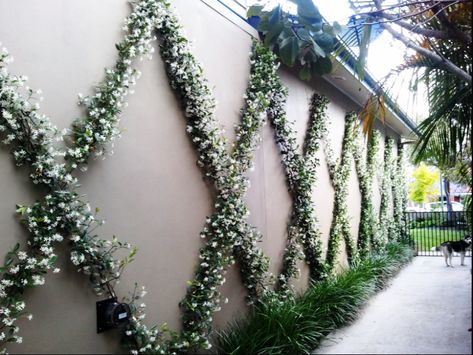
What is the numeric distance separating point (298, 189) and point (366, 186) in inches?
152

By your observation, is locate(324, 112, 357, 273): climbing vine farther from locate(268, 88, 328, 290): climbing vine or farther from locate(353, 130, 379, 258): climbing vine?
locate(268, 88, 328, 290): climbing vine

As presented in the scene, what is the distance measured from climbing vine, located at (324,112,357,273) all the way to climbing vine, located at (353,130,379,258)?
1.45 feet

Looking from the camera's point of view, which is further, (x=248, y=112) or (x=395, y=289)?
(x=248, y=112)

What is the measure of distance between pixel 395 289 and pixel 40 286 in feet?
6.90

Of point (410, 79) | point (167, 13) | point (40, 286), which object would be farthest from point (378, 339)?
point (167, 13)

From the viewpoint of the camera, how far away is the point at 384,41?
2.36 m

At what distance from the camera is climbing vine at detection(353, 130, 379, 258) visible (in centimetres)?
857

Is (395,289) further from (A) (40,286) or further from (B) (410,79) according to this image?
(A) (40,286)

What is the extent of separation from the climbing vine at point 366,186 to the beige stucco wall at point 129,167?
4.22 m

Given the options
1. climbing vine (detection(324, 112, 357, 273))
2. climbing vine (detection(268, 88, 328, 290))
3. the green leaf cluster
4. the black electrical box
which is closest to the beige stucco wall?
the black electrical box

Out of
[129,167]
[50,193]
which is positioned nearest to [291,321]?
[129,167]

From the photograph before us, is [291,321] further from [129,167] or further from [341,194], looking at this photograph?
[341,194]

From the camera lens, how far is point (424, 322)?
935 millimetres

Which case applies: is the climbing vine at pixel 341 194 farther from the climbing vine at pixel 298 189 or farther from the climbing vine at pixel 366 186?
the climbing vine at pixel 298 189
